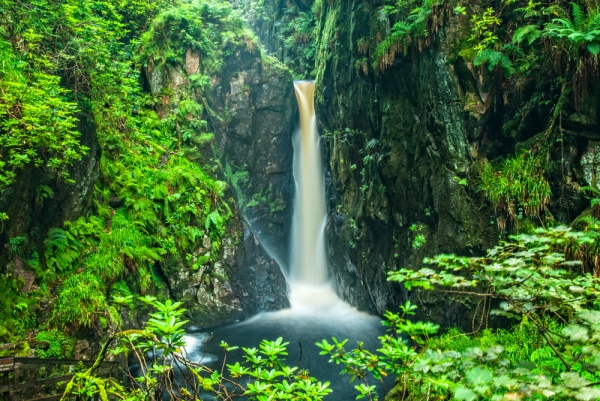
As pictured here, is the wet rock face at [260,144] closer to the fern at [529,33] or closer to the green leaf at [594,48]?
the fern at [529,33]

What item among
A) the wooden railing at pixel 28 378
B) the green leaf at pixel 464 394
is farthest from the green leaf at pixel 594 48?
the wooden railing at pixel 28 378

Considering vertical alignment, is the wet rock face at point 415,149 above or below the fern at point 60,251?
above

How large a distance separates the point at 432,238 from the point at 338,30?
31.5ft

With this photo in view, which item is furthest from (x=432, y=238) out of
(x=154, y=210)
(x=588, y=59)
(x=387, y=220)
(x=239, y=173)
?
(x=239, y=173)

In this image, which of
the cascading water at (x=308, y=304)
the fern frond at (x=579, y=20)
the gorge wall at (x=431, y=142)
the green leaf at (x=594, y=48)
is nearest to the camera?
the green leaf at (x=594, y=48)

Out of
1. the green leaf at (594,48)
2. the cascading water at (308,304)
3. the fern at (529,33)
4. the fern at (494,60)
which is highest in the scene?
the fern at (529,33)

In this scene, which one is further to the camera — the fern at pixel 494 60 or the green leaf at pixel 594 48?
the fern at pixel 494 60

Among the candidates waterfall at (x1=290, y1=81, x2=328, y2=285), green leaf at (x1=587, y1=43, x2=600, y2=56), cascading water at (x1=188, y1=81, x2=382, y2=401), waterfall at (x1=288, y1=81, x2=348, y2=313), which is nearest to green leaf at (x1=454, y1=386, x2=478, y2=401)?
green leaf at (x1=587, y1=43, x2=600, y2=56)

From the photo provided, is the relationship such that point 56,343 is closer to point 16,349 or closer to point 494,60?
point 16,349

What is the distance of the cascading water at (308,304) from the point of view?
10.9 meters

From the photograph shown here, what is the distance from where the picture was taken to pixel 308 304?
16.2m

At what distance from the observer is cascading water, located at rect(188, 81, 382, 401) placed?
1088cm

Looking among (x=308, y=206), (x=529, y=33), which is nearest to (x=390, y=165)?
(x=529, y=33)

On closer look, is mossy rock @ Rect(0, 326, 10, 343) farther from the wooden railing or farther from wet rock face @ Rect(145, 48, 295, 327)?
wet rock face @ Rect(145, 48, 295, 327)
